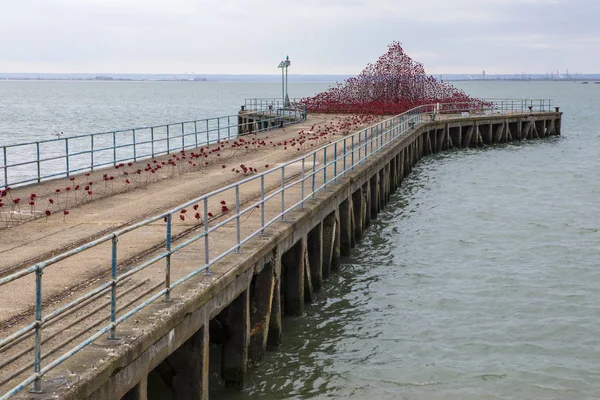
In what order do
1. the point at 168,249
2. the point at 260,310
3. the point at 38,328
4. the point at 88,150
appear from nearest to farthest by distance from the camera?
the point at 38,328 → the point at 168,249 → the point at 260,310 → the point at 88,150

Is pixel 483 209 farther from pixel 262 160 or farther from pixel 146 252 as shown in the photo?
pixel 146 252

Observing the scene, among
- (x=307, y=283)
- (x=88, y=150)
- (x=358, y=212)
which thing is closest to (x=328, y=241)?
(x=307, y=283)

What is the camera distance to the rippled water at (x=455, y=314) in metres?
11.9

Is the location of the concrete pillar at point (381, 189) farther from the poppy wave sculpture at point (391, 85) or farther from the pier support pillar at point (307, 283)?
the poppy wave sculpture at point (391, 85)

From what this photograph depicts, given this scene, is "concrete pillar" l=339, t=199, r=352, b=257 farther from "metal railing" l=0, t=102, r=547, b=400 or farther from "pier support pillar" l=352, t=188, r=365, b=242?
"pier support pillar" l=352, t=188, r=365, b=242

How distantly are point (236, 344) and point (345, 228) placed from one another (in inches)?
331

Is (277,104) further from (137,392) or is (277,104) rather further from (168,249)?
(137,392)

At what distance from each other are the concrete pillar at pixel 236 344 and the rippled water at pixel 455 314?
8.8 inches

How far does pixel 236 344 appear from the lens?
10906 millimetres

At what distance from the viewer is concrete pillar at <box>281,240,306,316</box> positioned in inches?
551

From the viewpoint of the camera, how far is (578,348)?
13594 millimetres

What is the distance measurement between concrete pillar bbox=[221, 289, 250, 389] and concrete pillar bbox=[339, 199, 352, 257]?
26.8ft

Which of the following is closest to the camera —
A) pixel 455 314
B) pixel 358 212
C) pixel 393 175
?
pixel 455 314

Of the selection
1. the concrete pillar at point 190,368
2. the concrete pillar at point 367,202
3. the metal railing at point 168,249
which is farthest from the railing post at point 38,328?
the concrete pillar at point 367,202
